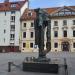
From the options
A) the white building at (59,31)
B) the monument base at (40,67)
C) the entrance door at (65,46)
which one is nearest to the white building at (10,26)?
the white building at (59,31)

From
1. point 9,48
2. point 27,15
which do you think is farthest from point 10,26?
point 9,48

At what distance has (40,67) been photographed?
16.3 meters

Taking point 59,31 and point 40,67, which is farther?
point 59,31

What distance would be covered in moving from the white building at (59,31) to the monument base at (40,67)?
51.9 m

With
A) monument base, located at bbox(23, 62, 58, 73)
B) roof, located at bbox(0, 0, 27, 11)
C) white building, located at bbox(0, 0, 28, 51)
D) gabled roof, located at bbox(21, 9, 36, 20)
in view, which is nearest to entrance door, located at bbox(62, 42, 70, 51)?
gabled roof, located at bbox(21, 9, 36, 20)

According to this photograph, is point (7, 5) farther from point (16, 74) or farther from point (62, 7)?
point (16, 74)

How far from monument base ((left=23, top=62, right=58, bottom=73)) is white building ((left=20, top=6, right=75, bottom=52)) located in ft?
170

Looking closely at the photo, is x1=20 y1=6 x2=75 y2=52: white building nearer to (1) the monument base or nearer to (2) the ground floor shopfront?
(2) the ground floor shopfront

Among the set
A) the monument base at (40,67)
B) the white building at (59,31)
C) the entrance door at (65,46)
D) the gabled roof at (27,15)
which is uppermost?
the gabled roof at (27,15)

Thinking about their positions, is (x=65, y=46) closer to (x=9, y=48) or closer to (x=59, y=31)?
(x=59, y=31)

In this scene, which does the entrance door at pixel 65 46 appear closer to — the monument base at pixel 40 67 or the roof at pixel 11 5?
the roof at pixel 11 5

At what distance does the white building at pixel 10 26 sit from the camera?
72.5m

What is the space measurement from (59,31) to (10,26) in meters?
12.3

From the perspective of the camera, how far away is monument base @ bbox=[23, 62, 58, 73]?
15836 mm
